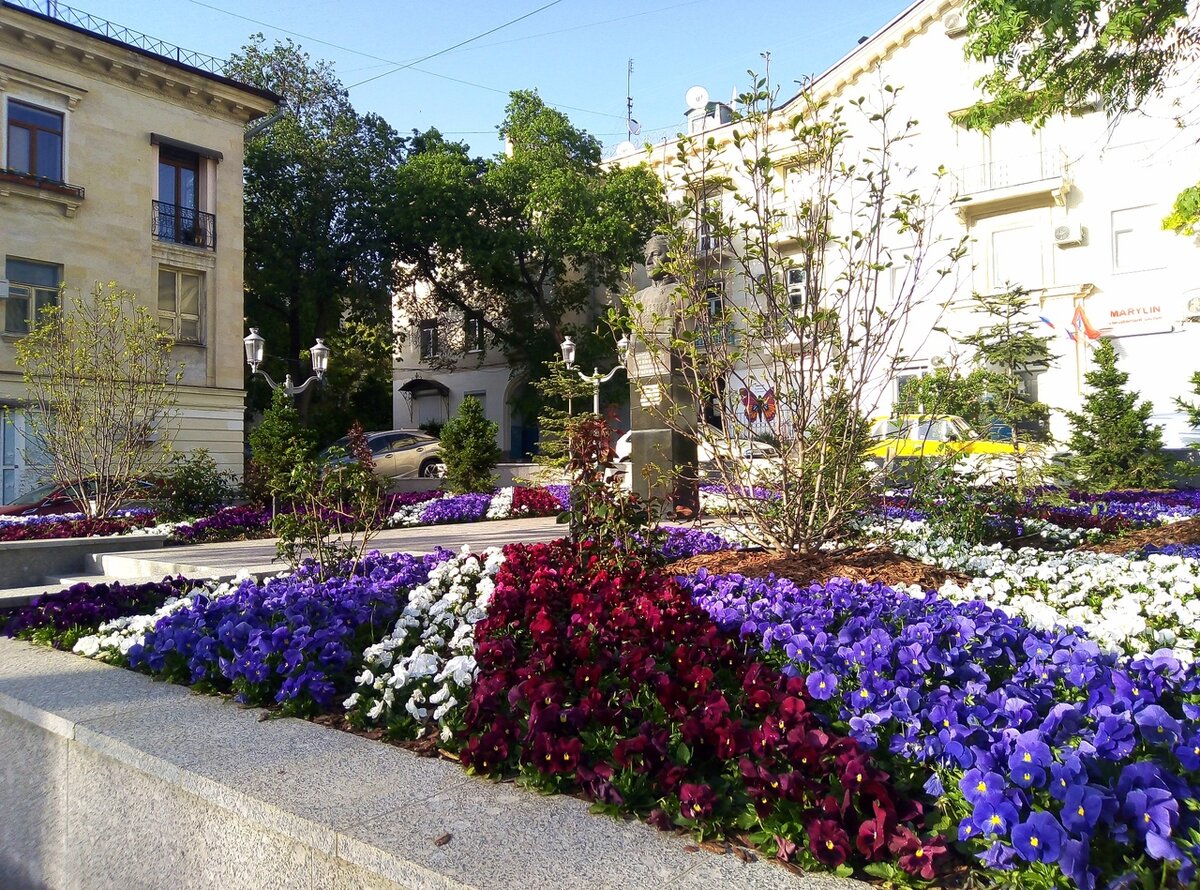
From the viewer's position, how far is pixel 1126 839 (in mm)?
1794

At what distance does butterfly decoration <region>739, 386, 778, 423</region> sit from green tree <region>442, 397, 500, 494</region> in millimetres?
11440

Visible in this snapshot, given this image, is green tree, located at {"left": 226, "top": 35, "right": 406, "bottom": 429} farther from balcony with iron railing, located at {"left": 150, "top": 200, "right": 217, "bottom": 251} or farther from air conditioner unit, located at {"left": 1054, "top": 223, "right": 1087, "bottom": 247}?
air conditioner unit, located at {"left": 1054, "top": 223, "right": 1087, "bottom": 247}

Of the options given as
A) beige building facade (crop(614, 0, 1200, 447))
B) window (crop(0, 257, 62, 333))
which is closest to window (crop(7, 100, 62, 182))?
window (crop(0, 257, 62, 333))

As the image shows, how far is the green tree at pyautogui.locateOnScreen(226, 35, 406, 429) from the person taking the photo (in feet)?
87.1

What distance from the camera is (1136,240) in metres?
21.3

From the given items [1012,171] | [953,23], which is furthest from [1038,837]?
[953,23]

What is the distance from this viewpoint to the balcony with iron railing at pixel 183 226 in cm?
2109

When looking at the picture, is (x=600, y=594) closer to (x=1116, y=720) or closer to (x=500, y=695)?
(x=500, y=695)

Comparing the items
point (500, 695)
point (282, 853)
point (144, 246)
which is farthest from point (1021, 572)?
point (144, 246)

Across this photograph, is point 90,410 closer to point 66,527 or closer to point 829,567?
point 66,527

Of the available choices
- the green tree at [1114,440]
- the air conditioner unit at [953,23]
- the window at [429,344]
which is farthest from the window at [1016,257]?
the window at [429,344]

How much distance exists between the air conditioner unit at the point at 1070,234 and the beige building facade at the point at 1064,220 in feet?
0.12

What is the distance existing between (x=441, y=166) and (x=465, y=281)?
4.00 m

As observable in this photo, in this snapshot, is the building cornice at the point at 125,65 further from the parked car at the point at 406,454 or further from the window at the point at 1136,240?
the window at the point at 1136,240
